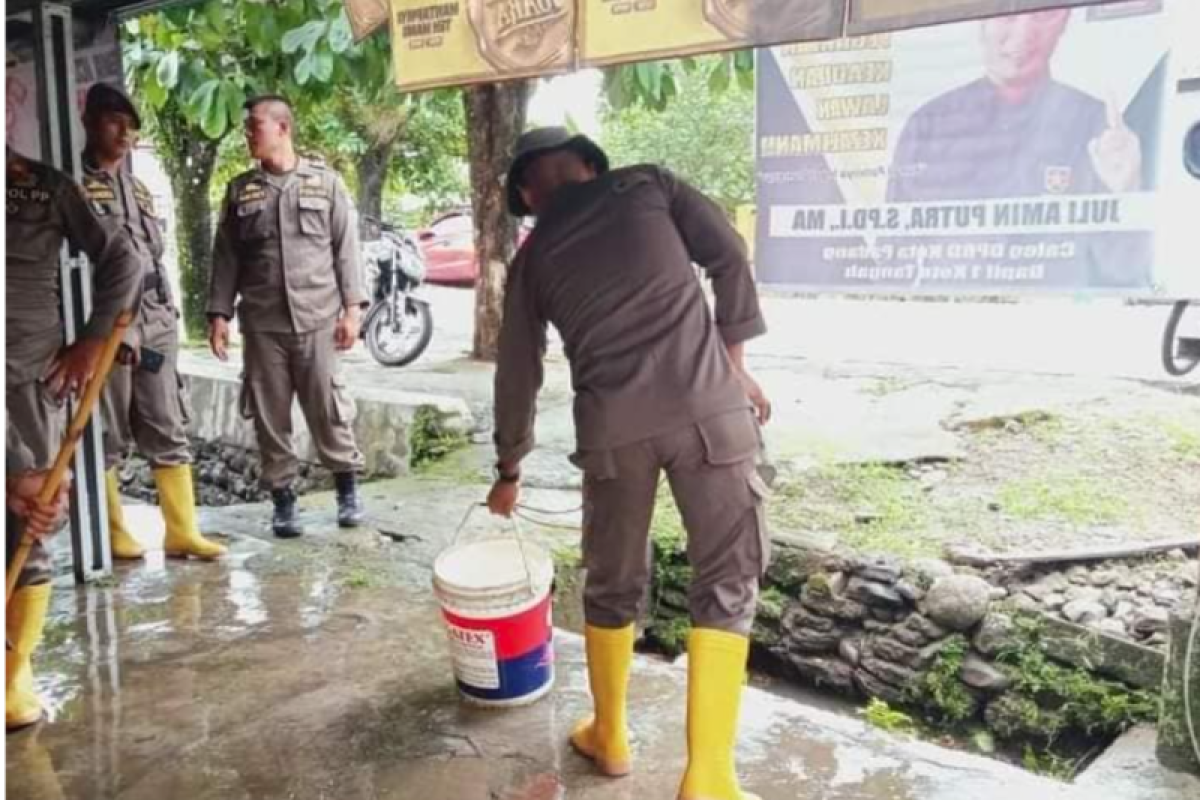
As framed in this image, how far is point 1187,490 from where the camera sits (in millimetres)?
4277

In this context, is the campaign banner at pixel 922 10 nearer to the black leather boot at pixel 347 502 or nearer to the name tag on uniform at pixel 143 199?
the name tag on uniform at pixel 143 199

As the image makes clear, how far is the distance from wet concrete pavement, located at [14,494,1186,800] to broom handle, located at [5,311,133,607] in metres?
0.48

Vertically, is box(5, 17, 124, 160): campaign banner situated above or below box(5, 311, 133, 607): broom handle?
above

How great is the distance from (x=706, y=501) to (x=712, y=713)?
0.46m

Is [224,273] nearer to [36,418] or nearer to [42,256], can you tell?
[42,256]

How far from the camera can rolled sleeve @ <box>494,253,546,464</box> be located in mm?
2320

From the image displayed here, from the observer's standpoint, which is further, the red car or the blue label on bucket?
the red car

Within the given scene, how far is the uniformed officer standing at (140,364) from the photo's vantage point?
3709mm

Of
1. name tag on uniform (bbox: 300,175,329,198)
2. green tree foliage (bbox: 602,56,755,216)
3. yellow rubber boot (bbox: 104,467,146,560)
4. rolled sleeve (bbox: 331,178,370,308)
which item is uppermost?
green tree foliage (bbox: 602,56,755,216)

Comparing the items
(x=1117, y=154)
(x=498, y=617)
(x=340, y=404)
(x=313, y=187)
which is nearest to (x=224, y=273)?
(x=313, y=187)

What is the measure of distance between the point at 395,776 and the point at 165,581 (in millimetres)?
1792

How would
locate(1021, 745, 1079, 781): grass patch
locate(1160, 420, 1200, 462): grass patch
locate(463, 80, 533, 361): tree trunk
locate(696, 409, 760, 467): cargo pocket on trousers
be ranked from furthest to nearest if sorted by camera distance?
locate(463, 80, 533, 361): tree trunk → locate(1160, 420, 1200, 462): grass patch → locate(1021, 745, 1079, 781): grass patch → locate(696, 409, 760, 467): cargo pocket on trousers

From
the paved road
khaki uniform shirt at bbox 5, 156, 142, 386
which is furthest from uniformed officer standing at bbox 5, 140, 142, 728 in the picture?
the paved road

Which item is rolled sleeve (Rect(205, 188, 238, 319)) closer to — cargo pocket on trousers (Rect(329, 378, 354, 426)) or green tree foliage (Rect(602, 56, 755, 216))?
cargo pocket on trousers (Rect(329, 378, 354, 426))
